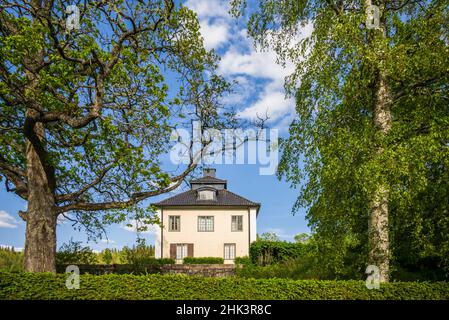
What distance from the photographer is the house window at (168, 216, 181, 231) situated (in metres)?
35.8

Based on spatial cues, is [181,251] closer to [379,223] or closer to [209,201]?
[209,201]

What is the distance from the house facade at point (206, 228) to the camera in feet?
117

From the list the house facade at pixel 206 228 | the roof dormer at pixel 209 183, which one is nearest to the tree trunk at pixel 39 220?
the house facade at pixel 206 228

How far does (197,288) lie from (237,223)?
25.8 m

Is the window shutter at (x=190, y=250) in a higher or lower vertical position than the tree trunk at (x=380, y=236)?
lower

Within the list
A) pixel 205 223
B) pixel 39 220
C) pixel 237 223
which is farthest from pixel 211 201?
pixel 39 220

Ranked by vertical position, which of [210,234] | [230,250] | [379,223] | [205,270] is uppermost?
[379,223]

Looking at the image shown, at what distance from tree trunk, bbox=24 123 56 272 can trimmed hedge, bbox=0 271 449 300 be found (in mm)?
2562

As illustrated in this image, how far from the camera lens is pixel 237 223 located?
119 ft

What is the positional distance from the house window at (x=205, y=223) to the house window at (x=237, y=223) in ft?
6.19

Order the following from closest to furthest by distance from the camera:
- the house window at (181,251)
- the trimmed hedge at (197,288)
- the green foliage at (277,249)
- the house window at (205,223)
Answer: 1. the trimmed hedge at (197,288)
2. the green foliage at (277,249)
3. the house window at (181,251)
4. the house window at (205,223)

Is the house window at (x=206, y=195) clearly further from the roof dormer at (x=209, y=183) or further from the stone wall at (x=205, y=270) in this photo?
the stone wall at (x=205, y=270)

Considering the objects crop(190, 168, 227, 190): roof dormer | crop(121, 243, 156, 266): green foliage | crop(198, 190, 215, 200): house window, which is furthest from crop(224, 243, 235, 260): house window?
crop(121, 243, 156, 266): green foliage
